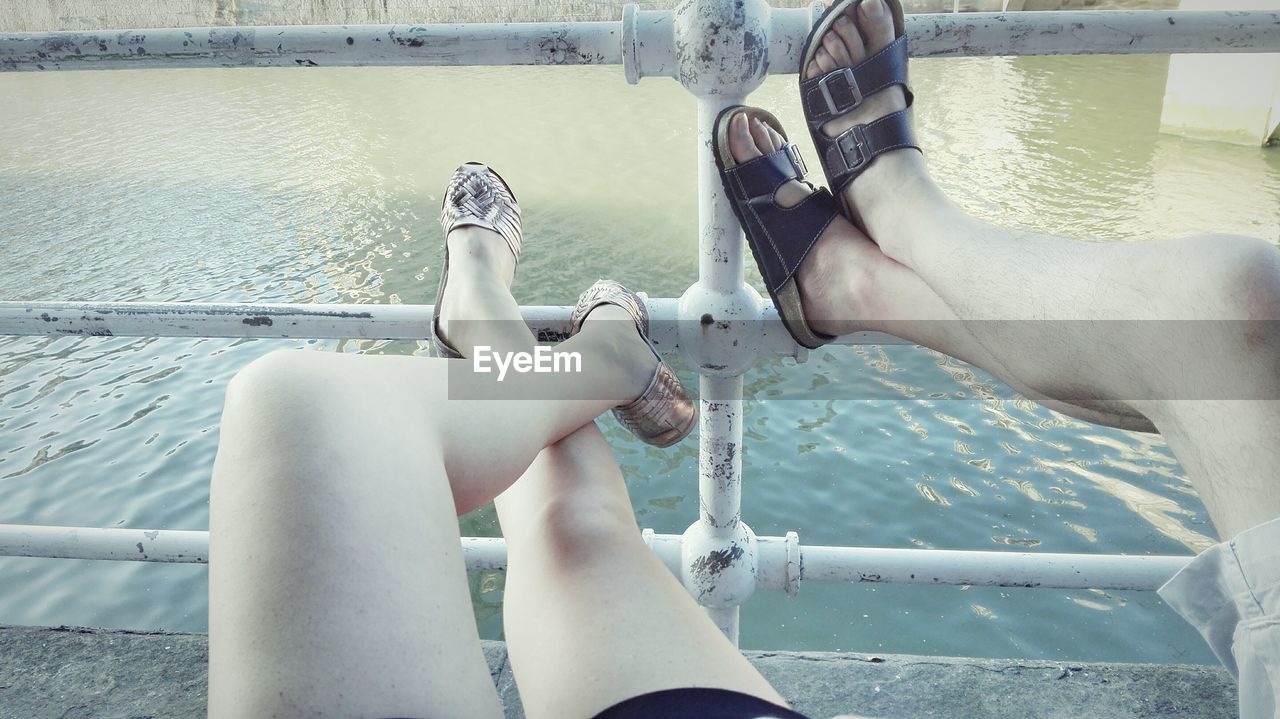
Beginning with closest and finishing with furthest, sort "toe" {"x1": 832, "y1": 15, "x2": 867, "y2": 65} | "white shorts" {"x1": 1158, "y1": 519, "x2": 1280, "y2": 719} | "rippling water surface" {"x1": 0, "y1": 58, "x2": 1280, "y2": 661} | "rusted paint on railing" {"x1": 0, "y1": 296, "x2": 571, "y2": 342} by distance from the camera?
"white shorts" {"x1": 1158, "y1": 519, "x2": 1280, "y2": 719}, "rusted paint on railing" {"x1": 0, "y1": 296, "x2": 571, "y2": 342}, "toe" {"x1": 832, "y1": 15, "x2": 867, "y2": 65}, "rippling water surface" {"x1": 0, "y1": 58, "x2": 1280, "y2": 661}

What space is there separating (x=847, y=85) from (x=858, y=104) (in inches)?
1.4

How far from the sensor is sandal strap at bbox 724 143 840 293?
1.07m

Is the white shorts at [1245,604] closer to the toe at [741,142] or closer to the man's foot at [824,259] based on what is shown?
the man's foot at [824,259]

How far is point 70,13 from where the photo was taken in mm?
15094

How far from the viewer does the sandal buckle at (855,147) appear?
1124mm

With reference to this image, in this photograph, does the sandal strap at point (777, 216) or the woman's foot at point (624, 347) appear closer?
the woman's foot at point (624, 347)

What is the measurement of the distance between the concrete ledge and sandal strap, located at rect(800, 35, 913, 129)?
30.7 inches

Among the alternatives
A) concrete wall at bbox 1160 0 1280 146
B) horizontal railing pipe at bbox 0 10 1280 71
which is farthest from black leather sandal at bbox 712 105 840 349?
concrete wall at bbox 1160 0 1280 146

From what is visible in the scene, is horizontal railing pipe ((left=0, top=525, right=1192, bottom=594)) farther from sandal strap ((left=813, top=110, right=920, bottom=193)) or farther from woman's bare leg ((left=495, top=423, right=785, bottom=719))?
sandal strap ((left=813, top=110, right=920, bottom=193))

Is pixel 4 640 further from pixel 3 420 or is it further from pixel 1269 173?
pixel 1269 173

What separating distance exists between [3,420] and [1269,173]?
11001 millimetres

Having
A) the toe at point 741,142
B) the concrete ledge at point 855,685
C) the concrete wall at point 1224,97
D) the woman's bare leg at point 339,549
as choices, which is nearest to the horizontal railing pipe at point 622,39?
the toe at point 741,142

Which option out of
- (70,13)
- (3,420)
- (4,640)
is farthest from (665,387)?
(70,13)

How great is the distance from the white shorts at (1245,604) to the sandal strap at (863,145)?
75cm
